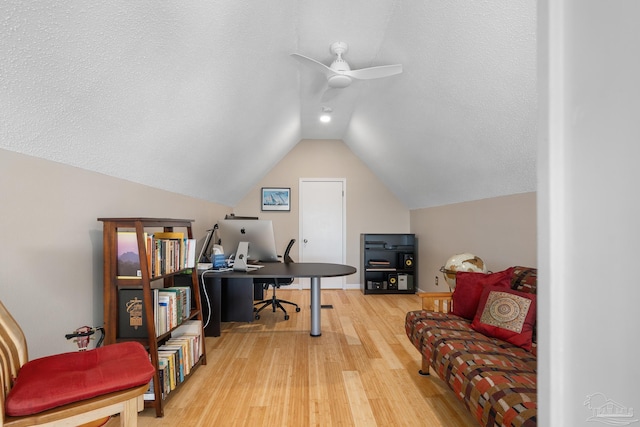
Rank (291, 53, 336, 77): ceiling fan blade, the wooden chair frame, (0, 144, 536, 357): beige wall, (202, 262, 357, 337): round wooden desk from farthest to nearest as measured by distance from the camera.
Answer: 1. (202, 262, 357, 337): round wooden desk
2. the wooden chair frame
3. (291, 53, 336, 77): ceiling fan blade
4. (0, 144, 536, 357): beige wall

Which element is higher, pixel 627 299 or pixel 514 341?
pixel 627 299

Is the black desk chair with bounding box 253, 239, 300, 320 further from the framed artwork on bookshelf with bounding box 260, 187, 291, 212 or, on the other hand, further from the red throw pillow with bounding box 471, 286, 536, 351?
the red throw pillow with bounding box 471, 286, 536, 351

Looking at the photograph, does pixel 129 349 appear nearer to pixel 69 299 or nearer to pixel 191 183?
pixel 69 299

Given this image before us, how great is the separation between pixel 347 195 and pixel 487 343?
4.13 m

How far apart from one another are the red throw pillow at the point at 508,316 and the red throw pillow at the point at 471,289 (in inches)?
6.2

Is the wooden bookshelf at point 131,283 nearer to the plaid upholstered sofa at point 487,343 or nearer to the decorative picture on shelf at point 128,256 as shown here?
the decorative picture on shelf at point 128,256

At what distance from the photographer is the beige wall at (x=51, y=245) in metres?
1.42

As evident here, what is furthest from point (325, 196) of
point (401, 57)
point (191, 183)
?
point (401, 57)

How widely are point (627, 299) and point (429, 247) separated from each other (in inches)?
183

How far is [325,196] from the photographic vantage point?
5.90 m

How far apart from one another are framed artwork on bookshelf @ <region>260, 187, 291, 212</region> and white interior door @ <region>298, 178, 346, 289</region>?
26cm

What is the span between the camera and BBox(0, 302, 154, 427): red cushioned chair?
3.33 feet

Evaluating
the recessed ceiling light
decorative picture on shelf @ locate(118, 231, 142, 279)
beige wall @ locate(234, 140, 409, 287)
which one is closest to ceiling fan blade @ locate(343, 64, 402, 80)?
the recessed ceiling light

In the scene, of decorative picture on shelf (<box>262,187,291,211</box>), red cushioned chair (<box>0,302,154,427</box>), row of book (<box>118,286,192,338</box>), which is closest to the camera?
red cushioned chair (<box>0,302,154,427</box>)
